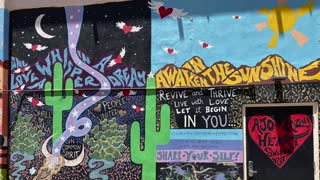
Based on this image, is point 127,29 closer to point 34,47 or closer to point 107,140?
point 34,47

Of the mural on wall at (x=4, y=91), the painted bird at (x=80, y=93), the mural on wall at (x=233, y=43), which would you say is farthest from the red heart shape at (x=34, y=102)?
the mural on wall at (x=233, y=43)

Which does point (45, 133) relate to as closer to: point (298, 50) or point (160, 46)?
point (160, 46)

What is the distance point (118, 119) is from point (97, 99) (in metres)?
0.61

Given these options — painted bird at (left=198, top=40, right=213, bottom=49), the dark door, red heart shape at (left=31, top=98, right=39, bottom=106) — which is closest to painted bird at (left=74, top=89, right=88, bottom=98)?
red heart shape at (left=31, top=98, right=39, bottom=106)

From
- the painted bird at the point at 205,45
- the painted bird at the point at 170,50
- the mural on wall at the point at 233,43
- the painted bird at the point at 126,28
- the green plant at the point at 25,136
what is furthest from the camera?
the green plant at the point at 25,136

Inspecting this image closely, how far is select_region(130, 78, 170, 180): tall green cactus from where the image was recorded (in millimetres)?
9984

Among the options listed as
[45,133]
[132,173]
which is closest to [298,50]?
[132,173]

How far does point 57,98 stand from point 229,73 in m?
3.55

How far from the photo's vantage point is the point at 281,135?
9.39 m

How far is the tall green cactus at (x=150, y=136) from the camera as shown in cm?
998

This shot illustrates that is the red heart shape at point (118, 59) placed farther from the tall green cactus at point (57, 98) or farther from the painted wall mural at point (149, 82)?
the tall green cactus at point (57, 98)

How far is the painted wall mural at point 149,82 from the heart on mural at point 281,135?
5cm

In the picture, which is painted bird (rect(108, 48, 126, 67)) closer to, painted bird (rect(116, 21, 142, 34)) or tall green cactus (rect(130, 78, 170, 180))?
painted bird (rect(116, 21, 142, 34))

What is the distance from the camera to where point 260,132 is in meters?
9.55
